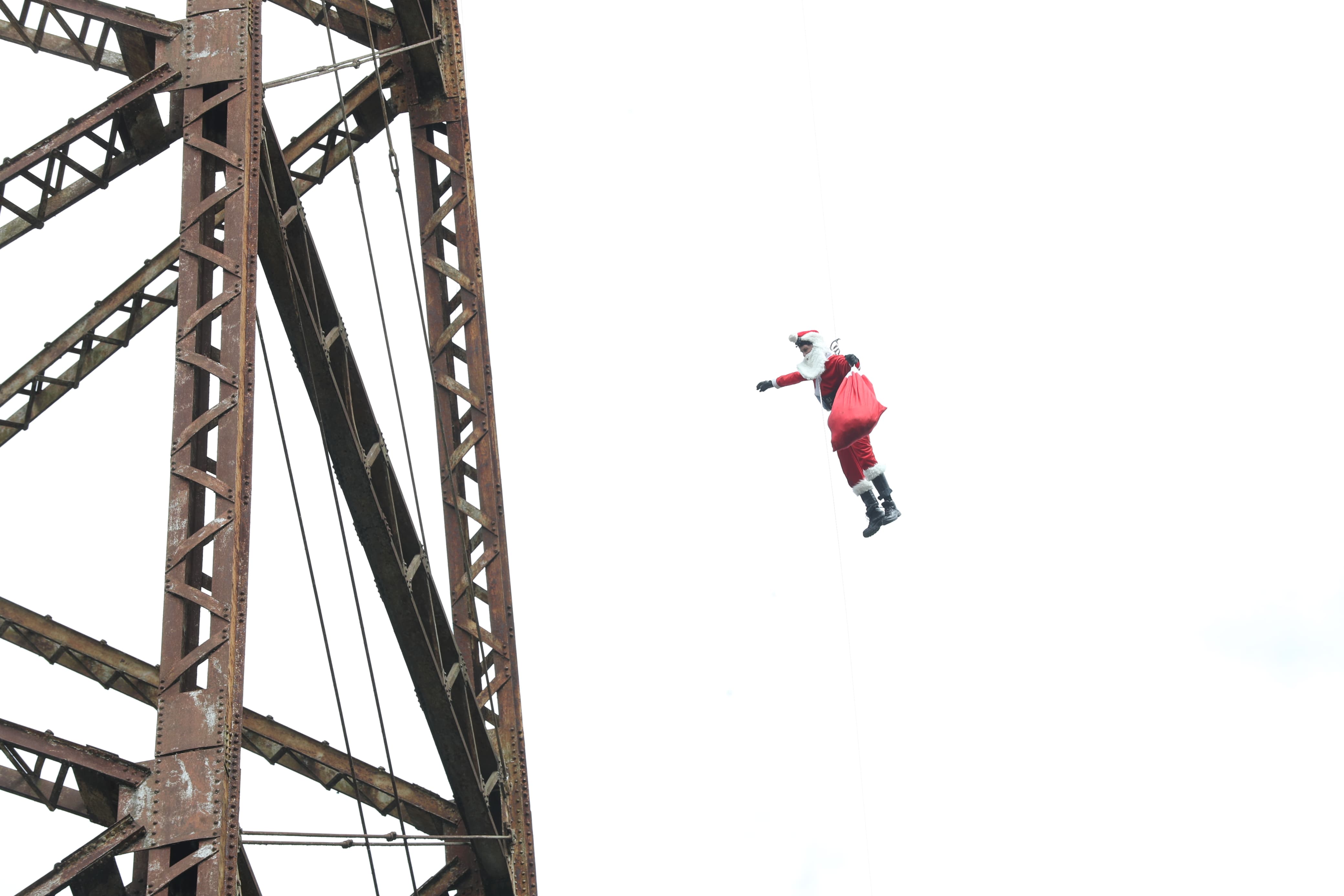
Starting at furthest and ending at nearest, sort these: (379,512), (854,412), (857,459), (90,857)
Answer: (857,459) < (854,412) < (379,512) < (90,857)

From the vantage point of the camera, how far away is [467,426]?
11.4m

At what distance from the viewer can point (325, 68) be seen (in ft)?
32.4

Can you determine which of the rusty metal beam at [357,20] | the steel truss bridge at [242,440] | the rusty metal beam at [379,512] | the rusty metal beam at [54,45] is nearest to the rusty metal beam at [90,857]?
the steel truss bridge at [242,440]

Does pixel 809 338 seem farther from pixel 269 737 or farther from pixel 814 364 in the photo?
pixel 269 737

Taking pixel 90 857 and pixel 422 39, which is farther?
pixel 422 39

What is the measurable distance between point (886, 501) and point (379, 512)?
4.37 meters

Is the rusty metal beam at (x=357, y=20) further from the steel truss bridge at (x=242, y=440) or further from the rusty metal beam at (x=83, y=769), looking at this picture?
the rusty metal beam at (x=83, y=769)

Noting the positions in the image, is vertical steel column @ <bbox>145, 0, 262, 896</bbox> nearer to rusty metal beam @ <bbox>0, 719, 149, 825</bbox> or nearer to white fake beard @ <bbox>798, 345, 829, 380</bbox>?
rusty metal beam @ <bbox>0, 719, 149, 825</bbox>

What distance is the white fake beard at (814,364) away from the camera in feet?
39.6

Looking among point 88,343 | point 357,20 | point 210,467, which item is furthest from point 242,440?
point 357,20

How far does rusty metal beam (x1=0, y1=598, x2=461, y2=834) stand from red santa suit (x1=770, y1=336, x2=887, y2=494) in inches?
151

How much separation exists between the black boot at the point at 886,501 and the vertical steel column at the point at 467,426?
290 cm

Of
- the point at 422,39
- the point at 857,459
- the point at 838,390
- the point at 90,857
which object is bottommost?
the point at 90,857

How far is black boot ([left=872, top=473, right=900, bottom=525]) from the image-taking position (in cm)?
1212
